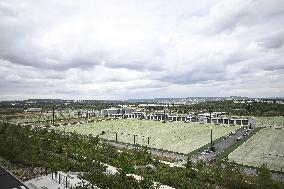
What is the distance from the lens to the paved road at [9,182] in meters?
46.3

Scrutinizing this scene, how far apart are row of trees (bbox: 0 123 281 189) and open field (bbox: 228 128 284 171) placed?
586 inches

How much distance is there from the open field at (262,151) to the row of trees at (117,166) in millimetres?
14884

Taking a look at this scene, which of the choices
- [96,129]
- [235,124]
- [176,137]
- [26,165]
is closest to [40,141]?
[26,165]

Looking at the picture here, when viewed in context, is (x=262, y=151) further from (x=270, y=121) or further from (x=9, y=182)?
(x=270, y=121)

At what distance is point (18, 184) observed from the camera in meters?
47.8

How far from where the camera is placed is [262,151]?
77625mm

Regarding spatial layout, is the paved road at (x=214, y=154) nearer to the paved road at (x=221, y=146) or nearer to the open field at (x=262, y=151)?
the paved road at (x=221, y=146)

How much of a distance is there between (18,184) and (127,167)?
21.8m

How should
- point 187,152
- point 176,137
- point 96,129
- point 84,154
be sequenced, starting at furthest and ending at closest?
point 96,129, point 176,137, point 187,152, point 84,154

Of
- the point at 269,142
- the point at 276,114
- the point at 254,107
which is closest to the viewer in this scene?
the point at 269,142

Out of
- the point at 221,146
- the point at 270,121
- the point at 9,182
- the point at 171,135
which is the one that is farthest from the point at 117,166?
the point at 270,121

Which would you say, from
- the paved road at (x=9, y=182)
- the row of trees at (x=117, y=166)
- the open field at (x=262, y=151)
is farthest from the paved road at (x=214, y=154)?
the paved road at (x=9, y=182)

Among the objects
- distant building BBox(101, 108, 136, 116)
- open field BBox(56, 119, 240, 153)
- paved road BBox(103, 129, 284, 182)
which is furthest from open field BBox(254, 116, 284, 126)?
distant building BBox(101, 108, 136, 116)

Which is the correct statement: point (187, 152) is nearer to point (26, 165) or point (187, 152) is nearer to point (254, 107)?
point (26, 165)
